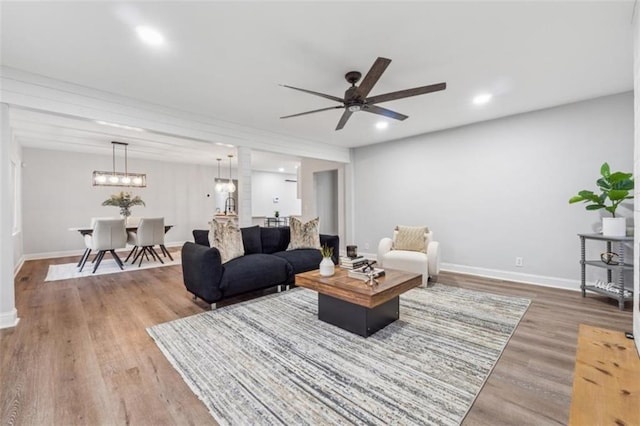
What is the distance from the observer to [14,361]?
2.13 meters

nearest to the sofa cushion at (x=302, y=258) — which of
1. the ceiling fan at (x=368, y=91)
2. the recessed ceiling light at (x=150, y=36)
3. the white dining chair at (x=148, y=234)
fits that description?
the ceiling fan at (x=368, y=91)

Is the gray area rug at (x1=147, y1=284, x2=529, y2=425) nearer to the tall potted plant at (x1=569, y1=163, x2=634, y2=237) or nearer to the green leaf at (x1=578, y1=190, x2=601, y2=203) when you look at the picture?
the tall potted plant at (x1=569, y1=163, x2=634, y2=237)

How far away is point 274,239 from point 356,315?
7.60 ft

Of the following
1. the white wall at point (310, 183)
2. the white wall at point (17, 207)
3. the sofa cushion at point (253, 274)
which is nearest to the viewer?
the sofa cushion at point (253, 274)

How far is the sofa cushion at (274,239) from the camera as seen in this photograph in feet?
14.7

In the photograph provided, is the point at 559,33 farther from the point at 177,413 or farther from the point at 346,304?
the point at 177,413

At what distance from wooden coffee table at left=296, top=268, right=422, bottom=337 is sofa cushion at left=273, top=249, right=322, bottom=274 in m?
1.02

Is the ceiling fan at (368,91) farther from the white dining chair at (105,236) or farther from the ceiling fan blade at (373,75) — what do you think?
the white dining chair at (105,236)

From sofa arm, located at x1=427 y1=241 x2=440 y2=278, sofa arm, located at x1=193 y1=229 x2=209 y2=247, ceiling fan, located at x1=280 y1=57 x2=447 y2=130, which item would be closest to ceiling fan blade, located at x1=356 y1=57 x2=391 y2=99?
ceiling fan, located at x1=280 y1=57 x2=447 y2=130

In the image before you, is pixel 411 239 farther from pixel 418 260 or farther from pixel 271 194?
pixel 271 194

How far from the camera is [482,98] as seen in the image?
3637mm

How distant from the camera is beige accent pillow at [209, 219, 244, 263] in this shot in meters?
3.51

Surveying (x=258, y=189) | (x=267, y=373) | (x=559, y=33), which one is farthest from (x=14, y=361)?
(x=258, y=189)

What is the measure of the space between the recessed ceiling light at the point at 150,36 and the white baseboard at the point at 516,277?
515 cm
